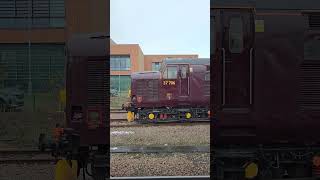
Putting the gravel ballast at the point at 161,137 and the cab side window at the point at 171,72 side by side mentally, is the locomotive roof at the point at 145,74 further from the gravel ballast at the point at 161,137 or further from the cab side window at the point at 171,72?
the gravel ballast at the point at 161,137

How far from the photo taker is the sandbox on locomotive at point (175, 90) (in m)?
5.45

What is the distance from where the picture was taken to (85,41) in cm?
563

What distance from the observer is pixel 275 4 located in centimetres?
564

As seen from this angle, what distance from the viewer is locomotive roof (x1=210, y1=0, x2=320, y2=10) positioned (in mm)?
5586

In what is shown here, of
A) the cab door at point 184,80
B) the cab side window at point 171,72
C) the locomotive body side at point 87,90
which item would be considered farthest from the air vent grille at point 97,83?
the cab door at point 184,80

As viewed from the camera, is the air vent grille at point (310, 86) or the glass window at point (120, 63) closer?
the glass window at point (120, 63)

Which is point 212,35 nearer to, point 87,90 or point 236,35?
point 236,35

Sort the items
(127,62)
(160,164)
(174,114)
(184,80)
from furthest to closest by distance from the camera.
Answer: (174,114), (184,80), (160,164), (127,62)

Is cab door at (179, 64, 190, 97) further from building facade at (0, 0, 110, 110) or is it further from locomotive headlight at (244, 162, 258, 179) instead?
locomotive headlight at (244, 162, 258, 179)

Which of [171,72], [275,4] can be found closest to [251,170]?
[171,72]

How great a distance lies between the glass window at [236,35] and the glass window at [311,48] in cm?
76

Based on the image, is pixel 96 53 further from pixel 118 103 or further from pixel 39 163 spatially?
pixel 39 163

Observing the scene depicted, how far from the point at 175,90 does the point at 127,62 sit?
71 cm

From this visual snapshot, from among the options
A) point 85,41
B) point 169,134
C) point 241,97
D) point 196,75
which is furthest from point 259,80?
point 85,41
